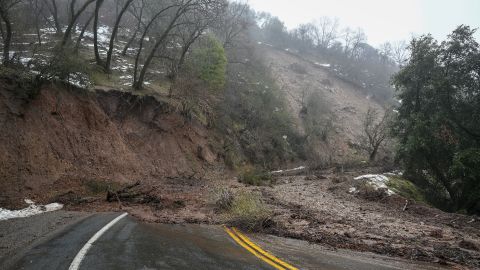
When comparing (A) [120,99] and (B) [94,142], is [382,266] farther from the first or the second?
(A) [120,99]

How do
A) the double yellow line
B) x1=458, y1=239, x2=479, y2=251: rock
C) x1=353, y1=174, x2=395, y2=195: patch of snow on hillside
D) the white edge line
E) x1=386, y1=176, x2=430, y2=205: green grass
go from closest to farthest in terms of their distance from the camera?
the white edge line < the double yellow line < x1=458, y1=239, x2=479, y2=251: rock < x1=386, y1=176, x2=430, y2=205: green grass < x1=353, y1=174, x2=395, y2=195: patch of snow on hillside

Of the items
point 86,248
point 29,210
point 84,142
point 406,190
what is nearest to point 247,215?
point 86,248

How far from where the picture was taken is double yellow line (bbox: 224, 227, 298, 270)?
20.2 feet

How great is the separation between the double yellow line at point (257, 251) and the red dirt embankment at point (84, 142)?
6867 mm

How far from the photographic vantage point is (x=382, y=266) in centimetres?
648

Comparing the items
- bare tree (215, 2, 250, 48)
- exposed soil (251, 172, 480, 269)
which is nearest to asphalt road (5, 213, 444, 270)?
exposed soil (251, 172, 480, 269)

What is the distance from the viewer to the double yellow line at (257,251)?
615 cm

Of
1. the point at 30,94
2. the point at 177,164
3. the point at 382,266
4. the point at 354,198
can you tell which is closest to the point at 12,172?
the point at 30,94

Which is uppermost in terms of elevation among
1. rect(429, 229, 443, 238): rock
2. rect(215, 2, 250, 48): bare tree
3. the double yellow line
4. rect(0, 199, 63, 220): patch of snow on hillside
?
rect(215, 2, 250, 48): bare tree

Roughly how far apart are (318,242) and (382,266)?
2.09 metres

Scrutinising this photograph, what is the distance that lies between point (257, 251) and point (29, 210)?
7319 millimetres

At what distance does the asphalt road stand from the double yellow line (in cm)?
10

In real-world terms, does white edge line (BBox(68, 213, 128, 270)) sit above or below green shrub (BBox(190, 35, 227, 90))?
below

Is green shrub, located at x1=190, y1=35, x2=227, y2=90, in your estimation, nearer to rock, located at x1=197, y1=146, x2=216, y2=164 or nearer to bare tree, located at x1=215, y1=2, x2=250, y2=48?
bare tree, located at x1=215, y1=2, x2=250, y2=48
